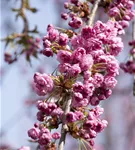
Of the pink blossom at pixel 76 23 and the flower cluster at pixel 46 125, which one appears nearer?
the flower cluster at pixel 46 125

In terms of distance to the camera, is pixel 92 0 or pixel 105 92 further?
pixel 92 0

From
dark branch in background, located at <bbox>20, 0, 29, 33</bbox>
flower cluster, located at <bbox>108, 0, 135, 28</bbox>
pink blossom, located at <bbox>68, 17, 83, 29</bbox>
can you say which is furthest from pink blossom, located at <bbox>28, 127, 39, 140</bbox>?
dark branch in background, located at <bbox>20, 0, 29, 33</bbox>

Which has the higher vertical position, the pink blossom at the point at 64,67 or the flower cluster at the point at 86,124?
the pink blossom at the point at 64,67

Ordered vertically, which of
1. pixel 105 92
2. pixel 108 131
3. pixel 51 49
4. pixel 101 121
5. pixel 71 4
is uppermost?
pixel 108 131

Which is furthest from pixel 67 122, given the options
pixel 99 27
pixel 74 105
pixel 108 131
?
pixel 108 131

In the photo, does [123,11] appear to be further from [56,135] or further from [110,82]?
[56,135]

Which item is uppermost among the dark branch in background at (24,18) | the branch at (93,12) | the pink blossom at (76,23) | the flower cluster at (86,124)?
the dark branch in background at (24,18)

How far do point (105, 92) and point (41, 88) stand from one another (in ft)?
1.01

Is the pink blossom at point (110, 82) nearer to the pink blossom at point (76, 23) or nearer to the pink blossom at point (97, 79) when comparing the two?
the pink blossom at point (97, 79)

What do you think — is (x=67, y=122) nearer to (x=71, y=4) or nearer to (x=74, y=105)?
(x=74, y=105)

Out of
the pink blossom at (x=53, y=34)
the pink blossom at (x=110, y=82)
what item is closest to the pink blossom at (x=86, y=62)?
the pink blossom at (x=110, y=82)

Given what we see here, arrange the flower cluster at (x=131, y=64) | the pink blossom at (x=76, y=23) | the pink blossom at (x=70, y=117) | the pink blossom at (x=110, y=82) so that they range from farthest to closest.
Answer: the flower cluster at (x=131, y=64) < the pink blossom at (x=76, y=23) < the pink blossom at (x=110, y=82) < the pink blossom at (x=70, y=117)

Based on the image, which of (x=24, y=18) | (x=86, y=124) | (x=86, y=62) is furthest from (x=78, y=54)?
(x=24, y=18)

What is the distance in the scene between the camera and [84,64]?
6.08 ft
